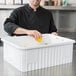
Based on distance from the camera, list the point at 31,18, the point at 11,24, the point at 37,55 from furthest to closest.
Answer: the point at 31,18 → the point at 11,24 → the point at 37,55

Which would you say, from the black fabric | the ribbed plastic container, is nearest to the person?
the black fabric

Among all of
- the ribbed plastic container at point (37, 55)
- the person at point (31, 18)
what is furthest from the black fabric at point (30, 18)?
the ribbed plastic container at point (37, 55)

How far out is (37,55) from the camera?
4.51ft

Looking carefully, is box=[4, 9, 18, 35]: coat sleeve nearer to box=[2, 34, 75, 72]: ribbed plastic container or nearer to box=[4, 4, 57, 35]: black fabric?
box=[4, 4, 57, 35]: black fabric

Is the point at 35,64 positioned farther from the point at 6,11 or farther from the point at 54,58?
the point at 6,11

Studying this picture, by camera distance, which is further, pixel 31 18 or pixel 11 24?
pixel 31 18

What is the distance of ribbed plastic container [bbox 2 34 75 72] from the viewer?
135cm

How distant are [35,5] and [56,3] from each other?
107 cm

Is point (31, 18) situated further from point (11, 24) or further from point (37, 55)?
point (37, 55)

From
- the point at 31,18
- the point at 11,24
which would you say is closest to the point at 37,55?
the point at 11,24

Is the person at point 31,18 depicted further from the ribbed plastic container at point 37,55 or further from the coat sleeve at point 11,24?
the ribbed plastic container at point 37,55

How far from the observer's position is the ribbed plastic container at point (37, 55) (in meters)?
1.35

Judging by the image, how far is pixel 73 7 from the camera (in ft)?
10.8

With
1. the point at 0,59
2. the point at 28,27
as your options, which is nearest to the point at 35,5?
the point at 28,27
